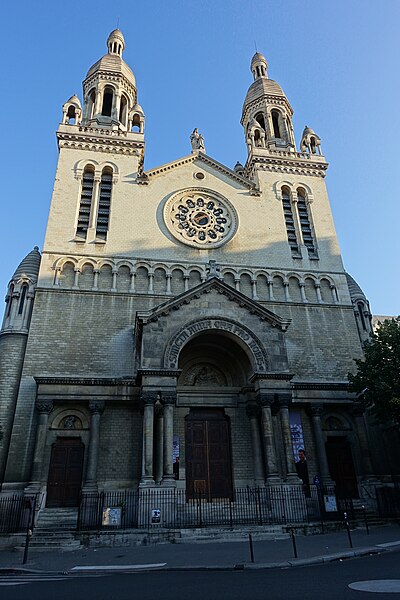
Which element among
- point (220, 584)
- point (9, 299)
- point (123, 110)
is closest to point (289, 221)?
point (123, 110)

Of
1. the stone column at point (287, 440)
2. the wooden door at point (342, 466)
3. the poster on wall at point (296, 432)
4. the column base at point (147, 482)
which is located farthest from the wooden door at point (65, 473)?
the wooden door at point (342, 466)

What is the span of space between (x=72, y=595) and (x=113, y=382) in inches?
512

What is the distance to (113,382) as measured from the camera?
20312 mm

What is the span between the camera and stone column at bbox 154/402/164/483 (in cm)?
1766

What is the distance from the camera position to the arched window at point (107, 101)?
112ft

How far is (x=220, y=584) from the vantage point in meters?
8.23

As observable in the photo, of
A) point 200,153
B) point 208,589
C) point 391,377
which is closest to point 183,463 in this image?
point 391,377

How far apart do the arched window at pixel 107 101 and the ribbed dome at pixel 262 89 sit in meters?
12.4

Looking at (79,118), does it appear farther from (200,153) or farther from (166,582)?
(166,582)

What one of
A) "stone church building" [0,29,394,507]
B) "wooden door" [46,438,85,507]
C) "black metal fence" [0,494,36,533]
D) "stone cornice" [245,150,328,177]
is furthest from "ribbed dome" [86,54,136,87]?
"black metal fence" [0,494,36,533]

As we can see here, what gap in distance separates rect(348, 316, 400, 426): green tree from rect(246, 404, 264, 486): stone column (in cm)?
495

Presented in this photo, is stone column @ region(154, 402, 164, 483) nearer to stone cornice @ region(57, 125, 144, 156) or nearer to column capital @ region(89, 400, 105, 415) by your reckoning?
column capital @ region(89, 400, 105, 415)

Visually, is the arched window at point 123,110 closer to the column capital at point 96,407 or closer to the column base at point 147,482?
the column capital at point 96,407

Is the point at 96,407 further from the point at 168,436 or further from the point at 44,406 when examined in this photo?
the point at 168,436
